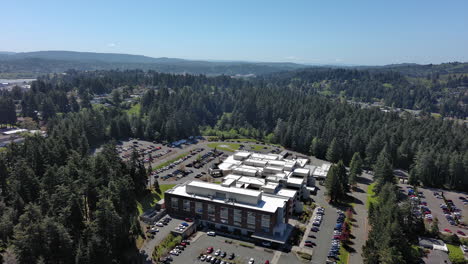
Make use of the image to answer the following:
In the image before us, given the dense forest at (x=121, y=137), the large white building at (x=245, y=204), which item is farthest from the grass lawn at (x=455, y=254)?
the large white building at (x=245, y=204)

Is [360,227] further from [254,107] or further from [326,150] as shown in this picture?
[254,107]

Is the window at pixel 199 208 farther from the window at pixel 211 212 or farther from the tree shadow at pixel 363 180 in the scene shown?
the tree shadow at pixel 363 180

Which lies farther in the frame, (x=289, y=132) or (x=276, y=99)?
(x=276, y=99)

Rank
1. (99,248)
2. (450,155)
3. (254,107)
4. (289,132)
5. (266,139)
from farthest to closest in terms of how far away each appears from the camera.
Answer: (254,107), (266,139), (289,132), (450,155), (99,248)

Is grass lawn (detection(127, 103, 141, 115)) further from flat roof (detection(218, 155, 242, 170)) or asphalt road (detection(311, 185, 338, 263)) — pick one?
asphalt road (detection(311, 185, 338, 263))

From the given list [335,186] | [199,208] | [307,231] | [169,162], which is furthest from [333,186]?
[169,162]

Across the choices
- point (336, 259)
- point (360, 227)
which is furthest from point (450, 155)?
point (336, 259)
